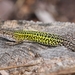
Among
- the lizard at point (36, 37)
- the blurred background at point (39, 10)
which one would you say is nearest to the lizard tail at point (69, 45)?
the lizard at point (36, 37)

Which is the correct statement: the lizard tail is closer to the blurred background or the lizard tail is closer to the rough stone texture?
the rough stone texture

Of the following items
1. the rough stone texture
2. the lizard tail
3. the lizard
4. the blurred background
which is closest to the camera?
the rough stone texture

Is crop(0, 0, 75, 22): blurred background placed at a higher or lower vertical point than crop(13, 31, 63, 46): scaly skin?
higher

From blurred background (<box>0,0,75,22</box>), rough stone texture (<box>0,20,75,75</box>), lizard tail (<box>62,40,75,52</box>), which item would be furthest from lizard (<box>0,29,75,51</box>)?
blurred background (<box>0,0,75,22</box>)

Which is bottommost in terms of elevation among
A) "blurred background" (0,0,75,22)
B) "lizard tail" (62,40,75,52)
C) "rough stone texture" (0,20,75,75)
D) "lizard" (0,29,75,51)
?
"rough stone texture" (0,20,75,75)

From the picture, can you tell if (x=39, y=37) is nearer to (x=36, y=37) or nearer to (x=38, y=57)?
(x=36, y=37)
